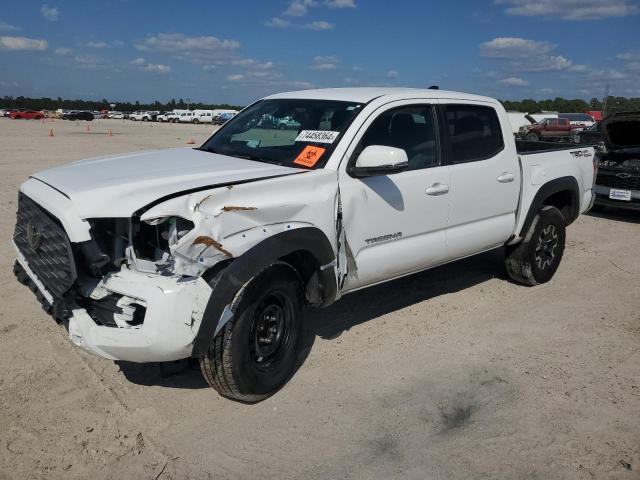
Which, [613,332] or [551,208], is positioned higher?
[551,208]

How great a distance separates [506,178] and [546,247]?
4.06 feet

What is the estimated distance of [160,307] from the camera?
9.68 feet

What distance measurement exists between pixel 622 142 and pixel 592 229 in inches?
85.3

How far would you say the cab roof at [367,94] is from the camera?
4.48m

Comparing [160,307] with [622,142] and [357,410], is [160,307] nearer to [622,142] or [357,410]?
[357,410]

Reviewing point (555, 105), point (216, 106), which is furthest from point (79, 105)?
point (555, 105)

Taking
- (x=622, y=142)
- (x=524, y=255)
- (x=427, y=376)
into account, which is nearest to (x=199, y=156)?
(x=427, y=376)

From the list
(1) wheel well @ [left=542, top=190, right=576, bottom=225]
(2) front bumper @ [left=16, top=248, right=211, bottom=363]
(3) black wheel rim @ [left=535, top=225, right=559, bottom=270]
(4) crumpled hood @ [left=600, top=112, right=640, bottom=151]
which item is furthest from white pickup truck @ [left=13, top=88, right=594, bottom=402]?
(4) crumpled hood @ [left=600, top=112, right=640, bottom=151]

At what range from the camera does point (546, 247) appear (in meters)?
6.09

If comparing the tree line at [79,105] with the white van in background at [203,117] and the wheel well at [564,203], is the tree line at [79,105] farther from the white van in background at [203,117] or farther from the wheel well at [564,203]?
the wheel well at [564,203]

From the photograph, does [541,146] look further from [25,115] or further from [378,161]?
[25,115]

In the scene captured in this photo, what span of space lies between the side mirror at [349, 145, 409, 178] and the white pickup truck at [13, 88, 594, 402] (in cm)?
1

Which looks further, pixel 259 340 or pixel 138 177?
pixel 259 340

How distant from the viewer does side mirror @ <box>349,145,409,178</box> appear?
149 inches
